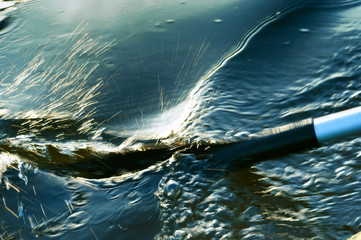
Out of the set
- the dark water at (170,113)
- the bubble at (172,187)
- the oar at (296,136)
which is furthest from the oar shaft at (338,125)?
the bubble at (172,187)

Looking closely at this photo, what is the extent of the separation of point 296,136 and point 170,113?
2.29 ft

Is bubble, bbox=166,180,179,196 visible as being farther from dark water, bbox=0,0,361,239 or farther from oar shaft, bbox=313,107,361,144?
oar shaft, bbox=313,107,361,144

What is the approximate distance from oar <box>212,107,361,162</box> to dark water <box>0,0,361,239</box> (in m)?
0.05

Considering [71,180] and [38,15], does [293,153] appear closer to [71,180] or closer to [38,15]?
[71,180]

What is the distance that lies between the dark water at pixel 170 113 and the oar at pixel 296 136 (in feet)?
0.15

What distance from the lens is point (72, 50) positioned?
2.64 metres

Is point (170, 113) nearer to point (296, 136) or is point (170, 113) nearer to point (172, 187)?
point (172, 187)

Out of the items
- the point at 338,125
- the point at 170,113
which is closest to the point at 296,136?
the point at 338,125

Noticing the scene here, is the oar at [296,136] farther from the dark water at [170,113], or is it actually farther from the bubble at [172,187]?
the bubble at [172,187]

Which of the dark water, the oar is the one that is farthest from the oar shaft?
the dark water

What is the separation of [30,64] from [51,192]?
47.2 inches

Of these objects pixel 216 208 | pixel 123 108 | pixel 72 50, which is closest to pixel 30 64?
pixel 72 50

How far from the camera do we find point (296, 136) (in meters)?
1.58

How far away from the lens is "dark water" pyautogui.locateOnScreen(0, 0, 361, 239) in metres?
1.46
